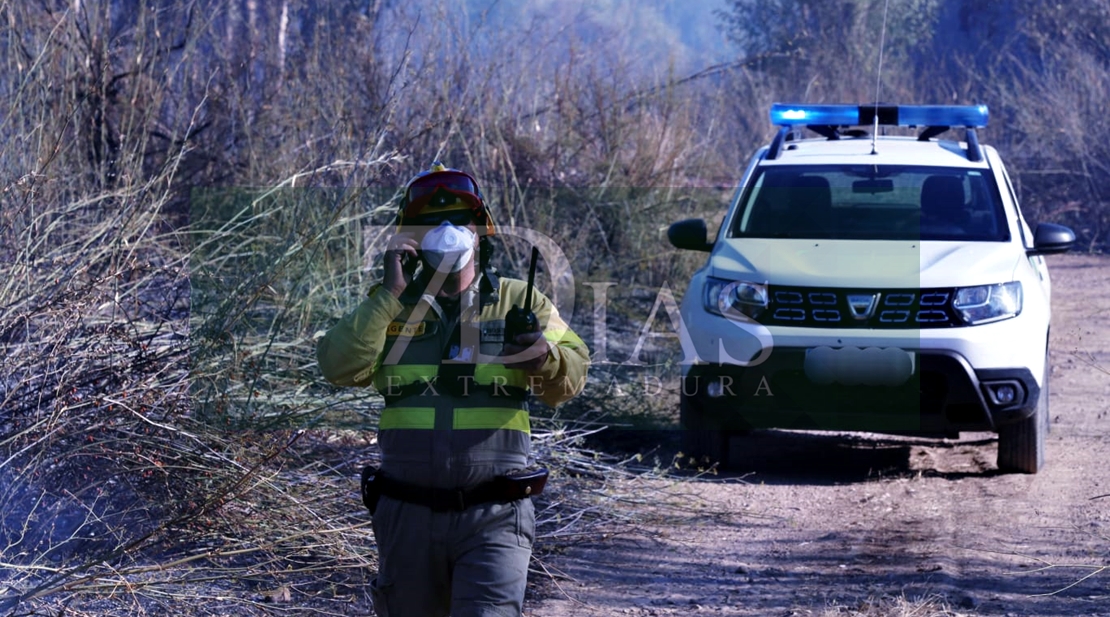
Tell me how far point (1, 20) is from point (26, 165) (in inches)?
47.4

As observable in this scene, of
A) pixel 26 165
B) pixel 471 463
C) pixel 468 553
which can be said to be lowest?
pixel 468 553

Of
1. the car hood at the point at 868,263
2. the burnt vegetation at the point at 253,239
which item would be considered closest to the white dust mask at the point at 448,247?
the burnt vegetation at the point at 253,239

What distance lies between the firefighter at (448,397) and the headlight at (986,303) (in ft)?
10.8

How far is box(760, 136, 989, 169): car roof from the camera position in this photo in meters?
7.00

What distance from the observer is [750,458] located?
7.09m

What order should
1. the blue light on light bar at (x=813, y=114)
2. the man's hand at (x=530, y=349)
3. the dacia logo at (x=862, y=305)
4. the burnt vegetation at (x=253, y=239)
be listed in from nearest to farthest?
the man's hand at (x=530, y=349)
the burnt vegetation at (x=253, y=239)
the dacia logo at (x=862, y=305)
the blue light on light bar at (x=813, y=114)

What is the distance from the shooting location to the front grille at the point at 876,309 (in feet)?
19.5

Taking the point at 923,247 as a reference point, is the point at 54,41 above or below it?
above

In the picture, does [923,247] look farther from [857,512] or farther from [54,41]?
[54,41]

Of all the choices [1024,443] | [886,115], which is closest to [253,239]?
[886,115]

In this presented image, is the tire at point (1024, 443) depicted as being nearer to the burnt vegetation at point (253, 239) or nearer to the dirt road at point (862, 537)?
the dirt road at point (862, 537)

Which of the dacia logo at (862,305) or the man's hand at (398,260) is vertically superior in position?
the man's hand at (398,260)

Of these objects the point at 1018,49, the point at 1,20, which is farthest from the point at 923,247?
the point at 1018,49

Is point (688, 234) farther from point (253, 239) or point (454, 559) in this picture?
point (454, 559)
